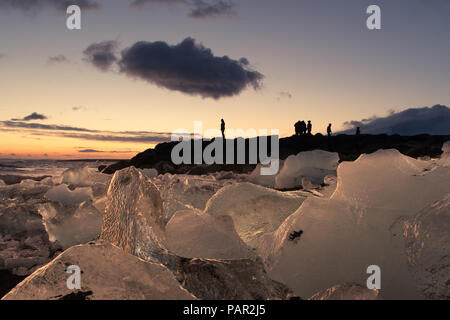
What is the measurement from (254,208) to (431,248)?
48.4 inches

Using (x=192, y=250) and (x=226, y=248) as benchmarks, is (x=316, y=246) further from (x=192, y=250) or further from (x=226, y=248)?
(x=192, y=250)

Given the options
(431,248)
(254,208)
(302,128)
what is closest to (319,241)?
(431,248)

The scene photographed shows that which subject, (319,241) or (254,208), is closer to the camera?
(319,241)

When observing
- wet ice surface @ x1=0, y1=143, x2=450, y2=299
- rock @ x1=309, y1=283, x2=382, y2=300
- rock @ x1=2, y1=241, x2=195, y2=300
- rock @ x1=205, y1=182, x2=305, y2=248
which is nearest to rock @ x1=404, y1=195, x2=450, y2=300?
wet ice surface @ x1=0, y1=143, x2=450, y2=299

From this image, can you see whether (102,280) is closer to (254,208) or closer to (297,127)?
(254,208)

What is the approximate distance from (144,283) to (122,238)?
0.38 m

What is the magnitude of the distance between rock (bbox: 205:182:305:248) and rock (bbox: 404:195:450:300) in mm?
1010

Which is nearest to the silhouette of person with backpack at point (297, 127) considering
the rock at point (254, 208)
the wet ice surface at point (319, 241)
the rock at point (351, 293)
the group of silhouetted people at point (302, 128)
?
the group of silhouetted people at point (302, 128)

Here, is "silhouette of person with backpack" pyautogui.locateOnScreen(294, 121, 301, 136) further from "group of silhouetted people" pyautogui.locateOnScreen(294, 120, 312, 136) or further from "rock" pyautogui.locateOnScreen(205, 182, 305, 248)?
"rock" pyautogui.locateOnScreen(205, 182, 305, 248)

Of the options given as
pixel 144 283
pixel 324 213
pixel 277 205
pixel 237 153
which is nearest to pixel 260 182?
pixel 277 205

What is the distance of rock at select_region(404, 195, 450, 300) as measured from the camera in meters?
1.08

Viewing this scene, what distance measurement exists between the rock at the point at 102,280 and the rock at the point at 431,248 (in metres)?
0.82

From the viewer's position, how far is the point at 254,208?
7.40ft

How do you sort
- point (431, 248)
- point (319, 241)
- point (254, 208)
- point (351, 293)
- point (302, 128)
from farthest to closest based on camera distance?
point (302, 128) → point (254, 208) → point (319, 241) → point (431, 248) → point (351, 293)
